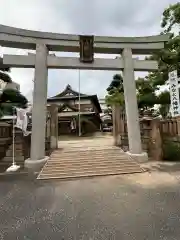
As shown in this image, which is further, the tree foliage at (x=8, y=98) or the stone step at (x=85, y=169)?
the tree foliage at (x=8, y=98)

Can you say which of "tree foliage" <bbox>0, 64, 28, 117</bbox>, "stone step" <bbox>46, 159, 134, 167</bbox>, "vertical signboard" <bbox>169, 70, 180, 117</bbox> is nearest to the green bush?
"vertical signboard" <bbox>169, 70, 180, 117</bbox>

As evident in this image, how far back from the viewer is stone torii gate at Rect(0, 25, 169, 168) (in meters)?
7.64

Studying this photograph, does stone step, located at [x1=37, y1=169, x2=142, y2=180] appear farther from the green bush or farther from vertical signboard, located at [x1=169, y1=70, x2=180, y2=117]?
vertical signboard, located at [x1=169, y1=70, x2=180, y2=117]

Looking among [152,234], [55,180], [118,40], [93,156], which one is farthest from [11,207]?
[118,40]

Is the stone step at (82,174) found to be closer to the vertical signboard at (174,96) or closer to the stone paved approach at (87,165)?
the stone paved approach at (87,165)

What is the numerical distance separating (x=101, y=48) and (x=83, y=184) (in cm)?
623

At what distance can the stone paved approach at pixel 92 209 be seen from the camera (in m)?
3.03

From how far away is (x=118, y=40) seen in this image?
8594 mm

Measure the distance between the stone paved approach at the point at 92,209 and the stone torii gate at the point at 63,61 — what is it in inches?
92.0

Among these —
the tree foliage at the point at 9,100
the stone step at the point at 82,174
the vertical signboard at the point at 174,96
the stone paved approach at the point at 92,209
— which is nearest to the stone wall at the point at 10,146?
the tree foliage at the point at 9,100

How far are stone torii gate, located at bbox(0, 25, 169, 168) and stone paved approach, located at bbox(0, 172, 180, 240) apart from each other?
2.34 m

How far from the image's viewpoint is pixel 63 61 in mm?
8336

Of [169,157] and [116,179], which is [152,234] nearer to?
[116,179]

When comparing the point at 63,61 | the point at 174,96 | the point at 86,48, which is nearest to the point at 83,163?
the point at 63,61
